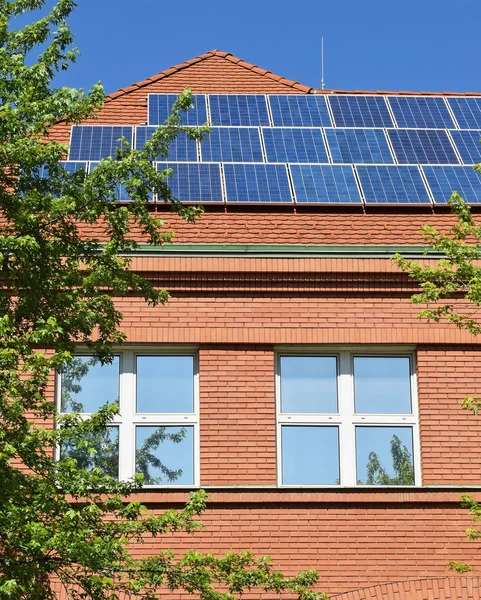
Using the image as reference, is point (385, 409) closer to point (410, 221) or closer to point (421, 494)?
point (421, 494)

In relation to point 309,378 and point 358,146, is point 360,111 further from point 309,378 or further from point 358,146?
point 309,378

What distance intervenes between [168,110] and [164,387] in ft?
17.5

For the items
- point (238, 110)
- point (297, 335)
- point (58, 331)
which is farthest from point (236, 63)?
point (58, 331)

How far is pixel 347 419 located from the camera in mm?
16438

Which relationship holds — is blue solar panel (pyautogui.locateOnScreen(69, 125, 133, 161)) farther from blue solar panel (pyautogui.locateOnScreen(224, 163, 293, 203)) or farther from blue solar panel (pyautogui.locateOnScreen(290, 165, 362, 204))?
blue solar panel (pyautogui.locateOnScreen(290, 165, 362, 204))

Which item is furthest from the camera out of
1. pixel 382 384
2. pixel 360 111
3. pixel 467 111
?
pixel 467 111

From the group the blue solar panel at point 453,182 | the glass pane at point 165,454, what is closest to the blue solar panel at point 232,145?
the blue solar panel at point 453,182

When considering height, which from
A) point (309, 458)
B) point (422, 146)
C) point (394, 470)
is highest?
point (422, 146)

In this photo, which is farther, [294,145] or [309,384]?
[294,145]

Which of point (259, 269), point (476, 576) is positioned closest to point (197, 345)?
point (259, 269)

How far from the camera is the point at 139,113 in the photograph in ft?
66.9

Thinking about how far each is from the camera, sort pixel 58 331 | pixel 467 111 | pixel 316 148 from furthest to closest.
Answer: pixel 467 111
pixel 316 148
pixel 58 331

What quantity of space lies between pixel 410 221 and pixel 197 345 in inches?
142

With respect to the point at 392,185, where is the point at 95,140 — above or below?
above
